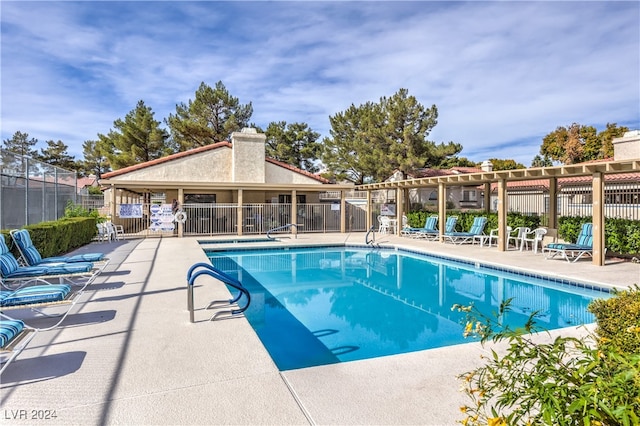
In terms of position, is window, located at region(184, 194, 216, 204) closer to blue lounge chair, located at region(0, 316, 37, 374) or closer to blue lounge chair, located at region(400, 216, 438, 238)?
blue lounge chair, located at region(400, 216, 438, 238)

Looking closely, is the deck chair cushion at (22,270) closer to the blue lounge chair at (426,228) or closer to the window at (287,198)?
the blue lounge chair at (426,228)

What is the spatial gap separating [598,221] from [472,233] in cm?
562

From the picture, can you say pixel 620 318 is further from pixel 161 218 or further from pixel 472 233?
pixel 161 218

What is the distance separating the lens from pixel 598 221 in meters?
10.9

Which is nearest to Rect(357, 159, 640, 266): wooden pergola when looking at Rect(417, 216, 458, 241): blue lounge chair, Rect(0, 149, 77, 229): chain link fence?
Rect(417, 216, 458, 241): blue lounge chair

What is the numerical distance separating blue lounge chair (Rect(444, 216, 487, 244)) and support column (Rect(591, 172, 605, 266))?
204 inches

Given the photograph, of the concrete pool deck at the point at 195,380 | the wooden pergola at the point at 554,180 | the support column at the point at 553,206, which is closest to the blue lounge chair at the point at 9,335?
the concrete pool deck at the point at 195,380

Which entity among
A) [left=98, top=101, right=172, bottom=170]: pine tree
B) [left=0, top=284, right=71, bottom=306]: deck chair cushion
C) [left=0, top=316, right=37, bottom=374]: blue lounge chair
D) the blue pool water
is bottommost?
the blue pool water

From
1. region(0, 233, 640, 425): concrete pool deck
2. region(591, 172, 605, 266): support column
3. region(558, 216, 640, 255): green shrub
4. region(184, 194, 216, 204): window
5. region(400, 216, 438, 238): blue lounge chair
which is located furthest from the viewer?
region(184, 194, 216, 204): window

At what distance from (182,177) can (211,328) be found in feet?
58.0

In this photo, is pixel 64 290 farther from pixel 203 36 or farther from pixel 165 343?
pixel 203 36

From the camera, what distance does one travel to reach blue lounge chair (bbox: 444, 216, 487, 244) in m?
16.2

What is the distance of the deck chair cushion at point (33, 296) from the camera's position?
4617mm

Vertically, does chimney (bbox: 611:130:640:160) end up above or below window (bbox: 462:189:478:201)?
above
